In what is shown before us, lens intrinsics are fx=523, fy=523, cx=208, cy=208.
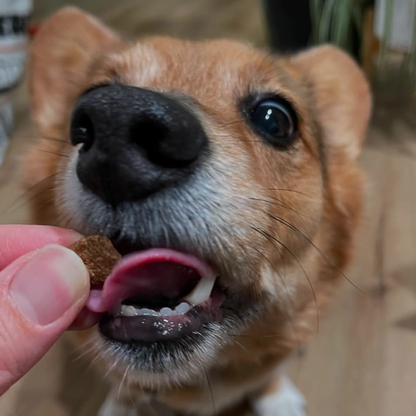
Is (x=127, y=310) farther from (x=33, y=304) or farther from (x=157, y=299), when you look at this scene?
(x=33, y=304)

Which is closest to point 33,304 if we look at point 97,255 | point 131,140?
point 97,255

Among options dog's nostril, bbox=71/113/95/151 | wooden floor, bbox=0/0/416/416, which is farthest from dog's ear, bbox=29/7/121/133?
dog's nostril, bbox=71/113/95/151

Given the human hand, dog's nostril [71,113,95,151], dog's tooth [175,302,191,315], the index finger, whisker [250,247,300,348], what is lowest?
whisker [250,247,300,348]

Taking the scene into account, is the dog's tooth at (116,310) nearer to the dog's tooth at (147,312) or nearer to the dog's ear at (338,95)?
the dog's tooth at (147,312)

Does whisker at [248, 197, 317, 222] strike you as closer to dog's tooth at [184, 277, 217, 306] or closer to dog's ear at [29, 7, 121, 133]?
Result: dog's tooth at [184, 277, 217, 306]

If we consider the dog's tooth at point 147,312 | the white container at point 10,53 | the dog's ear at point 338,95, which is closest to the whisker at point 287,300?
A: the dog's tooth at point 147,312

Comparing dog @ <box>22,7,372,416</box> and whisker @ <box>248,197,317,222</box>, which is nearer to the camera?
dog @ <box>22,7,372,416</box>
